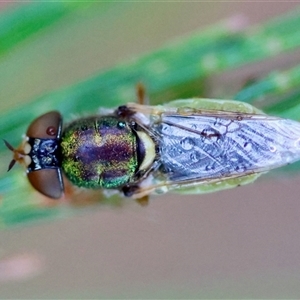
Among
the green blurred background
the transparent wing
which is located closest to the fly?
the transparent wing

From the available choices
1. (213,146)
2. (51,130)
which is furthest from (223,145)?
Answer: (51,130)

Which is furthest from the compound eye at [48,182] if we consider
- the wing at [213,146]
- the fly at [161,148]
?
the wing at [213,146]

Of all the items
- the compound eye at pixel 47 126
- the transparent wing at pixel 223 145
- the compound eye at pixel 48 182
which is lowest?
the compound eye at pixel 48 182

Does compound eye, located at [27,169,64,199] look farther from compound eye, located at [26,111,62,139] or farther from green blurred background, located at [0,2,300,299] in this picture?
green blurred background, located at [0,2,300,299]

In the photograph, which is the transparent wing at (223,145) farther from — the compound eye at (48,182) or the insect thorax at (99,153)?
the compound eye at (48,182)

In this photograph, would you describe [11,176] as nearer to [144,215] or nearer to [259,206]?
[144,215]

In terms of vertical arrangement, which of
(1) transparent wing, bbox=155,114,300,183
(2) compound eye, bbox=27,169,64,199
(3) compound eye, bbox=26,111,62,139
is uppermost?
(3) compound eye, bbox=26,111,62,139
